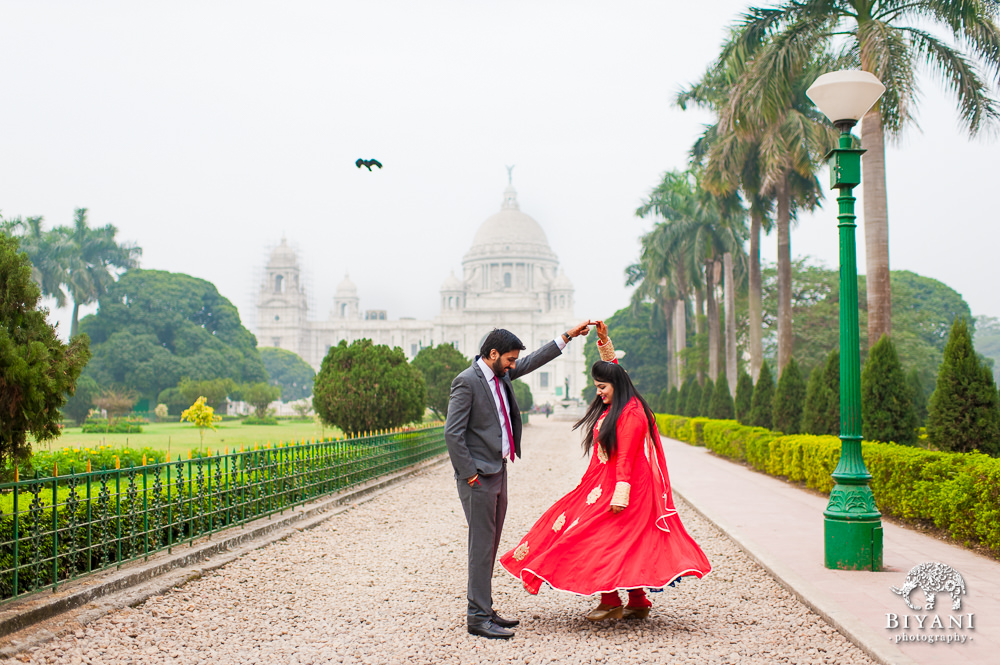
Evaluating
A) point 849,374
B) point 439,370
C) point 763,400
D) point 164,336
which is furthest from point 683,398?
point 164,336

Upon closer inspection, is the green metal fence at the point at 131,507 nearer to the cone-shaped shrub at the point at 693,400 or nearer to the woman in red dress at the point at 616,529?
the woman in red dress at the point at 616,529

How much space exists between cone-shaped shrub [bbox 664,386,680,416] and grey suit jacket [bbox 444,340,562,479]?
30344 millimetres

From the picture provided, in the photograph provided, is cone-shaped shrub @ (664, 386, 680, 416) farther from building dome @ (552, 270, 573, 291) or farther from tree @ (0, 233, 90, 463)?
building dome @ (552, 270, 573, 291)

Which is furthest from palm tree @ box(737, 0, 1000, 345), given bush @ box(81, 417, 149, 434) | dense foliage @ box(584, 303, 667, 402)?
dense foliage @ box(584, 303, 667, 402)

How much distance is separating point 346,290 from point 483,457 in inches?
4373

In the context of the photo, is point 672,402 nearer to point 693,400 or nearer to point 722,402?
point 693,400

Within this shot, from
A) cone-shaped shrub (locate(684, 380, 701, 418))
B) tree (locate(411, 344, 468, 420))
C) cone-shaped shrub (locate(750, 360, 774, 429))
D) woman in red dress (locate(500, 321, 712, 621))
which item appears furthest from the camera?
cone-shaped shrub (locate(684, 380, 701, 418))

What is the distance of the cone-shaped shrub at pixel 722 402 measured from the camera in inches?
985

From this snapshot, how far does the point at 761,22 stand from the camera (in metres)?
14.9

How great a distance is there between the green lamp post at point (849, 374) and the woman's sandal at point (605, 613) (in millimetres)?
2355

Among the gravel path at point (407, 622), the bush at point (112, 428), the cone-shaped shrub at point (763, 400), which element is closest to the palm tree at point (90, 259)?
the bush at point (112, 428)

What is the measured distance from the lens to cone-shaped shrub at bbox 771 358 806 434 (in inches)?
645

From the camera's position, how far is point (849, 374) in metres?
6.60

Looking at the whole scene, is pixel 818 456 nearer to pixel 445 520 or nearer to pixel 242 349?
pixel 445 520
